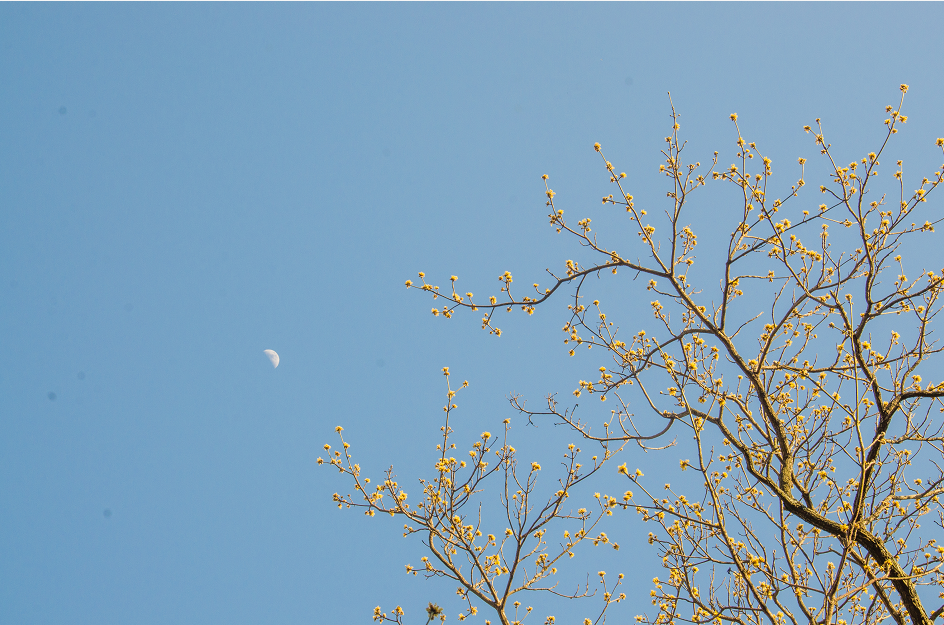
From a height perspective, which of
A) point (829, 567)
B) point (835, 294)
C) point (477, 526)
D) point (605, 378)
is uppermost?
point (835, 294)

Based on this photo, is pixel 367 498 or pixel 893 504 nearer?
pixel 893 504

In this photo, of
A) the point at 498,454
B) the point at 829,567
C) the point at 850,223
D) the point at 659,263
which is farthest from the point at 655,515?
the point at 850,223

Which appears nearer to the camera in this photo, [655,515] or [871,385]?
[655,515]

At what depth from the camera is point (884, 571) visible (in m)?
4.64

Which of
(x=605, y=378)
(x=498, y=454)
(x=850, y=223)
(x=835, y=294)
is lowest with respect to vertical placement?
(x=498, y=454)

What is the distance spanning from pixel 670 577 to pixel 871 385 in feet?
7.96

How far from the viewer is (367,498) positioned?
556 centimetres

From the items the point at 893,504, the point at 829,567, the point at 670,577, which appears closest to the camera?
the point at 829,567

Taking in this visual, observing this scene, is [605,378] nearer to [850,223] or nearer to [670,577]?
[670,577]

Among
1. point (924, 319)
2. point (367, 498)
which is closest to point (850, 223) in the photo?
point (924, 319)

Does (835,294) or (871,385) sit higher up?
(835,294)

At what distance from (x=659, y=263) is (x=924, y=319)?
233 cm

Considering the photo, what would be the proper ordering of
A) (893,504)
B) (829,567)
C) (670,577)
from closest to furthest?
(829,567)
(893,504)
(670,577)

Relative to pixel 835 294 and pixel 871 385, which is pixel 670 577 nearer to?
pixel 871 385
